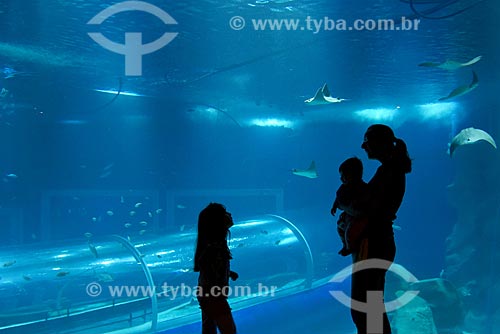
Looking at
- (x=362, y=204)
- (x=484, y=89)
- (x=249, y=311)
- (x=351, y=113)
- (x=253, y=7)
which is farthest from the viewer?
(x=351, y=113)

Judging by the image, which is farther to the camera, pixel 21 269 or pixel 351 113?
pixel 351 113

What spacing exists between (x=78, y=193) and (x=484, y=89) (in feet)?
70.5

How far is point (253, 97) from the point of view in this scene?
21812 millimetres

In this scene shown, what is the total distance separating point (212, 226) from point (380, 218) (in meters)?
1.40

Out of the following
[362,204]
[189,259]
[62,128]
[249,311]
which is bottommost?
[249,311]

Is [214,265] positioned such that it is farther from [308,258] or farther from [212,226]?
[308,258]

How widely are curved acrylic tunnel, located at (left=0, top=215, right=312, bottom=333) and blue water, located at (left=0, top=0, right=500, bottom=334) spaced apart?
1.57 m

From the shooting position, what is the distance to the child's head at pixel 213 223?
389cm

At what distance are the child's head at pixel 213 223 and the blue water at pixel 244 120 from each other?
25.0 ft

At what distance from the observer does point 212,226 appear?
3891 millimetres

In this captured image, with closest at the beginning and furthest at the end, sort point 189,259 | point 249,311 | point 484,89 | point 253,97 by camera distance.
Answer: point 249,311 → point 189,259 → point 484,89 → point 253,97

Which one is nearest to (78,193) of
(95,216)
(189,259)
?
(95,216)

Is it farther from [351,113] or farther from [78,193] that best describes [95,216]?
[351,113]

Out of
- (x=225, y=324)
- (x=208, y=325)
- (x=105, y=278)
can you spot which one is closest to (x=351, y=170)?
(x=225, y=324)
